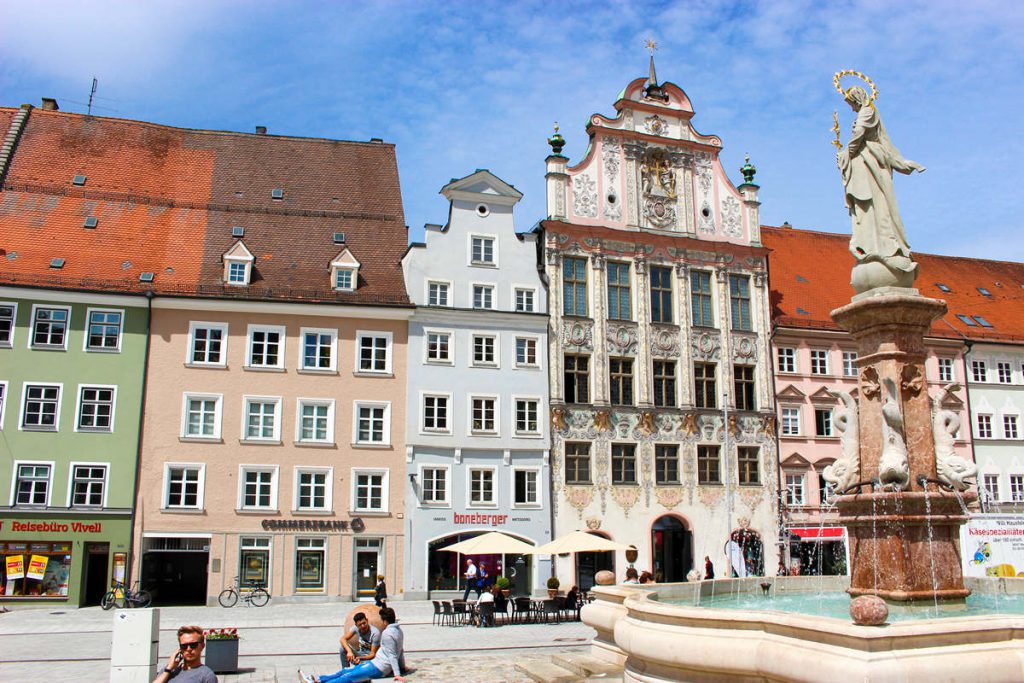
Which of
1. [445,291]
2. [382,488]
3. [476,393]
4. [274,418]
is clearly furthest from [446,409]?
[274,418]

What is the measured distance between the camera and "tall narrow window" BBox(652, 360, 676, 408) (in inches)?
1423

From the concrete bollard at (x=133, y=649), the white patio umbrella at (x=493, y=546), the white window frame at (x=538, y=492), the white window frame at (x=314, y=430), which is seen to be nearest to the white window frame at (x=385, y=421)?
the white window frame at (x=314, y=430)

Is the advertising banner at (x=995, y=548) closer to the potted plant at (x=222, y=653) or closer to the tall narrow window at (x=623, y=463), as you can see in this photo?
the tall narrow window at (x=623, y=463)

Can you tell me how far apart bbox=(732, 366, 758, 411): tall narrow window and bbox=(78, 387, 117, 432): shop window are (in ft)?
72.4

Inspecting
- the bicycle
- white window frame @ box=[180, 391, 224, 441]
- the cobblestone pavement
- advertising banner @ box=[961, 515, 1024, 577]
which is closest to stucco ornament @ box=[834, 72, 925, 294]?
the cobblestone pavement

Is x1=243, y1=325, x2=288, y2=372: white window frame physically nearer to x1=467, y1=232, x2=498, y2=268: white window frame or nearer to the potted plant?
x1=467, y1=232, x2=498, y2=268: white window frame

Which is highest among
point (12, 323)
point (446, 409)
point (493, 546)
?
point (12, 323)

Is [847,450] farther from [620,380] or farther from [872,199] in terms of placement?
[620,380]

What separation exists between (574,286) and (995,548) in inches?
679

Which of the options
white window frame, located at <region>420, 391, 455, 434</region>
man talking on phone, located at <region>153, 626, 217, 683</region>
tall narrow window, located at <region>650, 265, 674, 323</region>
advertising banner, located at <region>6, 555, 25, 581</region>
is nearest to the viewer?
man talking on phone, located at <region>153, 626, 217, 683</region>

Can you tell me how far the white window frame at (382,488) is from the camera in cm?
3172

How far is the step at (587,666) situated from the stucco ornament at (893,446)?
3952 millimetres

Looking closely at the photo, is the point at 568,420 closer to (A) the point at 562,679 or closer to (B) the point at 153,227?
(B) the point at 153,227

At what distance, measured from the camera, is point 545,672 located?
504 inches
